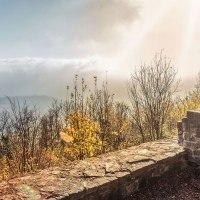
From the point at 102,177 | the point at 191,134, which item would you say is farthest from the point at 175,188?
the point at 102,177

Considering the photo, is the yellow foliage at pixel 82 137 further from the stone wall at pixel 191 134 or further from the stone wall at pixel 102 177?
the stone wall at pixel 191 134

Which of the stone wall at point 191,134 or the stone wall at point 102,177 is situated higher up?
the stone wall at point 191,134

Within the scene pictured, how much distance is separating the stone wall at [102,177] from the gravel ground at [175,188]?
5.6 inches

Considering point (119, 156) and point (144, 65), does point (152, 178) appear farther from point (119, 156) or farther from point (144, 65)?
point (144, 65)

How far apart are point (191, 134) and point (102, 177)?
248 centimetres

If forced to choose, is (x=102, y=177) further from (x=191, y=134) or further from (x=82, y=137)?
(x=82, y=137)

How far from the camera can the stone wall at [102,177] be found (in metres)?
4.58

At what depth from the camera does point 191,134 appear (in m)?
6.50

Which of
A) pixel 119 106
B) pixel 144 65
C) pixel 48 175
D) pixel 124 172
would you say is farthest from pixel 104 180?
pixel 119 106

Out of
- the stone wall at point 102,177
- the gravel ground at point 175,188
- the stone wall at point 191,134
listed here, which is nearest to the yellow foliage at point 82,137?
the stone wall at point 102,177

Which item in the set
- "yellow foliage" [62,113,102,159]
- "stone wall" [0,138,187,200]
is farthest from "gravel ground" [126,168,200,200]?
"yellow foliage" [62,113,102,159]

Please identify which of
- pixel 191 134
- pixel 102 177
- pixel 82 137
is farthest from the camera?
pixel 82 137

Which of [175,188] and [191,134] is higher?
[191,134]

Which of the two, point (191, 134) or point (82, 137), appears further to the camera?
point (82, 137)
